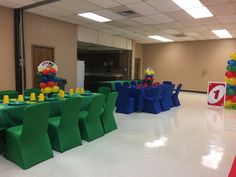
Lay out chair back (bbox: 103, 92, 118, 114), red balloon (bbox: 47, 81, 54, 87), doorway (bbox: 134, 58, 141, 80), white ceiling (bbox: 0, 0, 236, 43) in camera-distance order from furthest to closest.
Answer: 1. doorway (bbox: 134, 58, 141, 80)
2. white ceiling (bbox: 0, 0, 236, 43)
3. chair back (bbox: 103, 92, 118, 114)
4. red balloon (bbox: 47, 81, 54, 87)

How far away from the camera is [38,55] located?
668 centimetres

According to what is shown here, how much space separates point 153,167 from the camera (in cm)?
285

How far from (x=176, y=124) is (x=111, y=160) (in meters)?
2.63

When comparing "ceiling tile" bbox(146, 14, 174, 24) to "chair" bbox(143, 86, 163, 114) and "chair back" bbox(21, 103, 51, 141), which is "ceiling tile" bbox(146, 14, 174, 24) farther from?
"chair back" bbox(21, 103, 51, 141)

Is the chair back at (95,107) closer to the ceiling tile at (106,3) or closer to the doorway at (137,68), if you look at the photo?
the ceiling tile at (106,3)

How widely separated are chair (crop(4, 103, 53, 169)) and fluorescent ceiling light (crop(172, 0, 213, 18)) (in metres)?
4.18

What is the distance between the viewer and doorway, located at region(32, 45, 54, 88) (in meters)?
6.57

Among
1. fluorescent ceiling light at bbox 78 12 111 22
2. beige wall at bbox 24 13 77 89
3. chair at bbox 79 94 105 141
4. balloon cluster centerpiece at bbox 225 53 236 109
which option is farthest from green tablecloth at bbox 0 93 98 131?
balloon cluster centerpiece at bbox 225 53 236 109

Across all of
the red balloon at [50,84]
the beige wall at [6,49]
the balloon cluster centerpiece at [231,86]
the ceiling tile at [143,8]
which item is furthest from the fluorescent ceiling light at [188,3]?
the beige wall at [6,49]

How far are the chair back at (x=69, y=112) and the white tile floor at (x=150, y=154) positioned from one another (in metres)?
0.46

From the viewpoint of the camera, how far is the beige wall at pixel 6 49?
5672mm

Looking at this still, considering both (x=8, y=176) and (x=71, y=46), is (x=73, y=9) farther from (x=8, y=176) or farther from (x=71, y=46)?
(x=8, y=176)

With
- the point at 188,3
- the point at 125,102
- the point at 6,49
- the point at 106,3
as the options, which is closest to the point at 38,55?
the point at 6,49

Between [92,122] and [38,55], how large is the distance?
13.0ft
